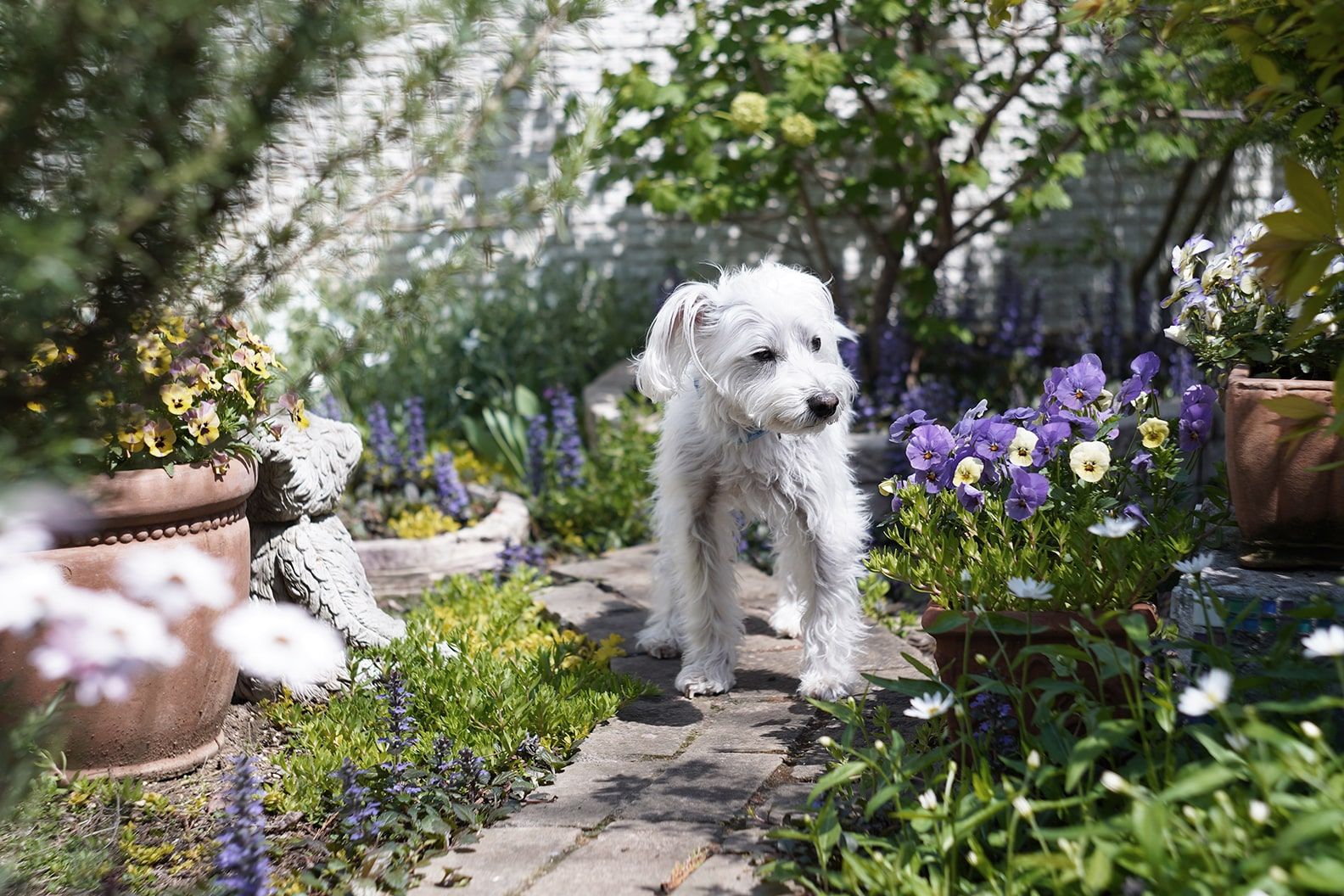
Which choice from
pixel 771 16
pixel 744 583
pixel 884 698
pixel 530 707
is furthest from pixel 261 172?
→ pixel 771 16

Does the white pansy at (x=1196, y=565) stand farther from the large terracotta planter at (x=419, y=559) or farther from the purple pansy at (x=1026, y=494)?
the large terracotta planter at (x=419, y=559)

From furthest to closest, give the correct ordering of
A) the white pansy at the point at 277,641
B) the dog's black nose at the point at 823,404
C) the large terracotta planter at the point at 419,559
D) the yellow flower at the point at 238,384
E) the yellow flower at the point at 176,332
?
the large terracotta planter at the point at 419,559, the dog's black nose at the point at 823,404, the yellow flower at the point at 238,384, the yellow flower at the point at 176,332, the white pansy at the point at 277,641

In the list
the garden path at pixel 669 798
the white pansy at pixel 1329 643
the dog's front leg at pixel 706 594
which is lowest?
the garden path at pixel 669 798

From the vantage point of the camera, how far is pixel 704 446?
3.66m

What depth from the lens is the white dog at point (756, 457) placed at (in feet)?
11.3

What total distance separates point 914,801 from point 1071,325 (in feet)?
22.5

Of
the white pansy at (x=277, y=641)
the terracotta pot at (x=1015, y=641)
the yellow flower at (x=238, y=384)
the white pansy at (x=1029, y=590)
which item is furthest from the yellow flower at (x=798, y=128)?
the white pansy at (x=277, y=641)

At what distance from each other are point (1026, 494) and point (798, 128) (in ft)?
10.8

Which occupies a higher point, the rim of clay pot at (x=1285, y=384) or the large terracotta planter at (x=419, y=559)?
the rim of clay pot at (x=1285, y=384)

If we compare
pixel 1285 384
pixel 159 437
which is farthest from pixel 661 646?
pixel 1285 384

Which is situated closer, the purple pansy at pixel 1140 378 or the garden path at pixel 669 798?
the garden path at pixel 669 798

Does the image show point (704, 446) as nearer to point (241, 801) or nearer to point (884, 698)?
point (884, 698)

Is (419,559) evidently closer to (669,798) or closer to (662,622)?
(662,622)

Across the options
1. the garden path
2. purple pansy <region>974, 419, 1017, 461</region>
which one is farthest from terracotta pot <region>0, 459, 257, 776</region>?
purple pansy <region>974, 419, 1017, 461</region>
